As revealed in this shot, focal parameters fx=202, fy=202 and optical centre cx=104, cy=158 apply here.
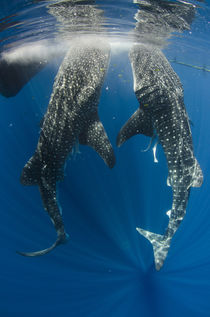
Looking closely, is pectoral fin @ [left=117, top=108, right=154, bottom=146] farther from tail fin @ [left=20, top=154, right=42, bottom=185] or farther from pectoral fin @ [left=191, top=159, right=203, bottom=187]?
tail fin @ [left=20, top=154, right=42, bottom=185]

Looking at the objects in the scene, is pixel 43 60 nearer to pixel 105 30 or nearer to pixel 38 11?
pixel 105 30

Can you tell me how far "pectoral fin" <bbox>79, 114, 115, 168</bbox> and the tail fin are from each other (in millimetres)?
1143

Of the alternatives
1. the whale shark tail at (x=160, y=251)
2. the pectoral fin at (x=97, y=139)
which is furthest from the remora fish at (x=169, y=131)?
the pectoral fin at (x=97, y=139)

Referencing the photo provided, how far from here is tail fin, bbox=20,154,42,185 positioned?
399 cm

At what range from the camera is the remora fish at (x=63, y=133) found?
406 centimetres

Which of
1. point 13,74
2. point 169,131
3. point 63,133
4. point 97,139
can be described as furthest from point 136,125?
point 13,74

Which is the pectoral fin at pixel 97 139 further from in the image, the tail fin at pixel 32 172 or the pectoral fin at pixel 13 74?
the pectoral fin at pixel 13 74

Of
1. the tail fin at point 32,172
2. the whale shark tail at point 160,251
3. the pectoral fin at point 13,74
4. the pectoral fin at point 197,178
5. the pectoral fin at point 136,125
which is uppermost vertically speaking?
the pectoral fin at point 13,74

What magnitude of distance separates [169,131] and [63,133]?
234cm

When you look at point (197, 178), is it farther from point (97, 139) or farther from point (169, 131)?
point (97, 139)

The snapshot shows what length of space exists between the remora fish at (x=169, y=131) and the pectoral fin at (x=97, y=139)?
0.54m

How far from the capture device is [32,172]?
4.06 metres

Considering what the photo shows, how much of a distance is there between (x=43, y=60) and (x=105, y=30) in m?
3.68

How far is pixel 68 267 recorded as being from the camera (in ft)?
34.3
